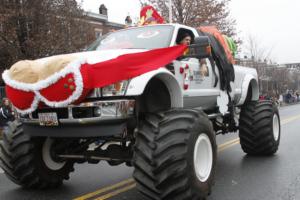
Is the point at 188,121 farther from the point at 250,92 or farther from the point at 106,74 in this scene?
the point at 250,92

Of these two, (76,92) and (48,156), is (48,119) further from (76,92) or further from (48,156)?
(48,156)

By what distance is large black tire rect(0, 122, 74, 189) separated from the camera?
6098 millimetres

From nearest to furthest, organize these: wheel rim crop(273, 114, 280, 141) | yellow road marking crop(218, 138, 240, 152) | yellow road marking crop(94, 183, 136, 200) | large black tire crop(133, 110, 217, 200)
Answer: large black tire crop(133, 110, 217, 200), yellow road marking crop(94, 183, 136, 200), wheel rim crop(273, 114, 280, 141), yellow road marking crop(218, 138, 240, 152)

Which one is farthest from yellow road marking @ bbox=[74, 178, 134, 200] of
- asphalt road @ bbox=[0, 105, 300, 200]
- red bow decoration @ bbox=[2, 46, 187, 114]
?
red bow decoration @ bbox=[2, 46, 187, 114]

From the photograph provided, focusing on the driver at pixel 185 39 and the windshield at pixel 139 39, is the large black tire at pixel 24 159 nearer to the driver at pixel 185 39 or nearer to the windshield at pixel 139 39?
the windshield at pixel 139 39

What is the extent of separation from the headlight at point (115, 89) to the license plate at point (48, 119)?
691mm

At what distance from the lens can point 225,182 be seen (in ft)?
22.1

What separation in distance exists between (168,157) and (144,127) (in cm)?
49

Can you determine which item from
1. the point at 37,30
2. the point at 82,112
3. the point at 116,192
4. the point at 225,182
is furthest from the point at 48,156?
the point at 37,30

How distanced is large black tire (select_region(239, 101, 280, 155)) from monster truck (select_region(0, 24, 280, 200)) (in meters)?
1.24

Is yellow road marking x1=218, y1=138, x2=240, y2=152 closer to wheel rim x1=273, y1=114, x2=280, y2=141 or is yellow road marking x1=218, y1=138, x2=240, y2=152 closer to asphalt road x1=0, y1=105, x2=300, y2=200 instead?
asphalt road x1=0, y1=105, x2=300, y2=200

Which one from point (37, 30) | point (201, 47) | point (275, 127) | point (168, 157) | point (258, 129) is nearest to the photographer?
point (168, 157)

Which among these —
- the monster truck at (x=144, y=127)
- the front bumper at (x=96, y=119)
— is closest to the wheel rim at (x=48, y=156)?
the monster truck at (x=144, y=127)

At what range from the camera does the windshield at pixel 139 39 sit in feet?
21.4
